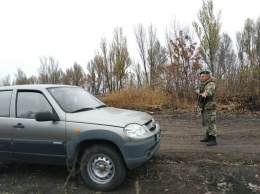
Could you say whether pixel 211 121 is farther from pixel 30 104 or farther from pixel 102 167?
pixel 30 104

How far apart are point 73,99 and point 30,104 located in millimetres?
Answer: 787

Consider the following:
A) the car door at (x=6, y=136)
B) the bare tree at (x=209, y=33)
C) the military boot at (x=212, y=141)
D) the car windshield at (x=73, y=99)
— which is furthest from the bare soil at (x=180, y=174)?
the bare tree at (x=209, y=33)

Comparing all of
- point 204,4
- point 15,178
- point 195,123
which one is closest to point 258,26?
point 204,4

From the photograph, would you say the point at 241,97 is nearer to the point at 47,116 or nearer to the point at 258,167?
the point at 258,167

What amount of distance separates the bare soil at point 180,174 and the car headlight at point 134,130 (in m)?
0.86

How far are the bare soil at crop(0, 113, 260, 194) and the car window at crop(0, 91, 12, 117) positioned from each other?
1293 millimetres

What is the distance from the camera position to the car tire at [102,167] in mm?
4238

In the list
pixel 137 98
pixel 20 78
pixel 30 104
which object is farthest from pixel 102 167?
pixel 20 78

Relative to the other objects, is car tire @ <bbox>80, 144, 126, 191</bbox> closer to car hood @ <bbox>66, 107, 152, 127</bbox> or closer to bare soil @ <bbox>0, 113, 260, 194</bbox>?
bare soil @ <bbox>0, 113, 260, 194</bbox>

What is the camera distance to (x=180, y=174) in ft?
16.0

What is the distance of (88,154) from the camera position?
4348 mm

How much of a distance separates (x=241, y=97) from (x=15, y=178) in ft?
35.2

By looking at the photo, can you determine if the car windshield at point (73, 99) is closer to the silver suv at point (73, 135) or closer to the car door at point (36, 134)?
the silver suv at point (73, 135)

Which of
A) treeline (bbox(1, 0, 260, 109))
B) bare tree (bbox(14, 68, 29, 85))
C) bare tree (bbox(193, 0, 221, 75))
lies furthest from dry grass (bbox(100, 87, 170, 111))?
bare tree (bbox(14, 68, 29, 85))
